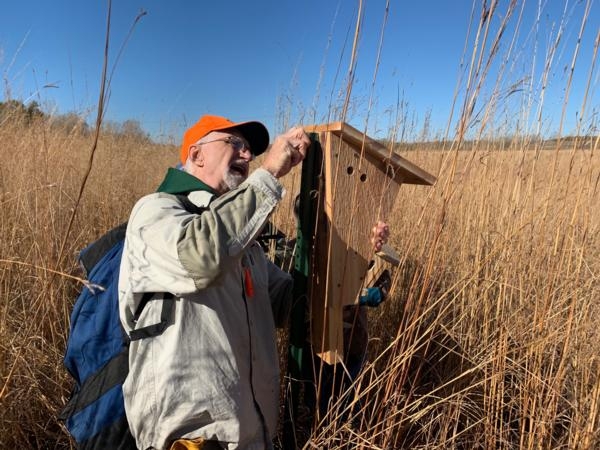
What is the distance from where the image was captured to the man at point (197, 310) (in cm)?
102

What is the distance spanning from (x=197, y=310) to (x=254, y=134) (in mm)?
719

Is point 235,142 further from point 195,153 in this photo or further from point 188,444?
point 188,444

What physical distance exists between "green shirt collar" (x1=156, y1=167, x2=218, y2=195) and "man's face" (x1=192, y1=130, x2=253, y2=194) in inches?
3.0

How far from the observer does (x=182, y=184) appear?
126cm

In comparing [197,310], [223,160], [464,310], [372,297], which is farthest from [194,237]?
[464,310]

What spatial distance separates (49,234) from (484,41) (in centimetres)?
212

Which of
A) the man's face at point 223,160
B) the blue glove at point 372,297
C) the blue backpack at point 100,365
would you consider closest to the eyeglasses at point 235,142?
the man's face at point 223,160

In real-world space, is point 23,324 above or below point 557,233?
below

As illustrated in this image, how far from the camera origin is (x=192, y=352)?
3.64 feet

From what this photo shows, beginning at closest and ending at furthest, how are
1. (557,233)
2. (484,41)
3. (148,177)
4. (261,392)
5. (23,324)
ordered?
(484,41) → (261,392) → (557,233) → (23,324) → (148,177)

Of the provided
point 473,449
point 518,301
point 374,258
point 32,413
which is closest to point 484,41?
point 374,258

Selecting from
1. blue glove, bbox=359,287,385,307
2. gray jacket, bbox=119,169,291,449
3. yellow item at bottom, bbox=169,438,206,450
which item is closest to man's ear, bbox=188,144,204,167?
gray jacket, bbox=119,169,291,449

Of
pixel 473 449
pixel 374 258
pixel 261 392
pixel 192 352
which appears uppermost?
pixel 374 258

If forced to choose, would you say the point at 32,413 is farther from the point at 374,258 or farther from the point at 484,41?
the point at 484,41
